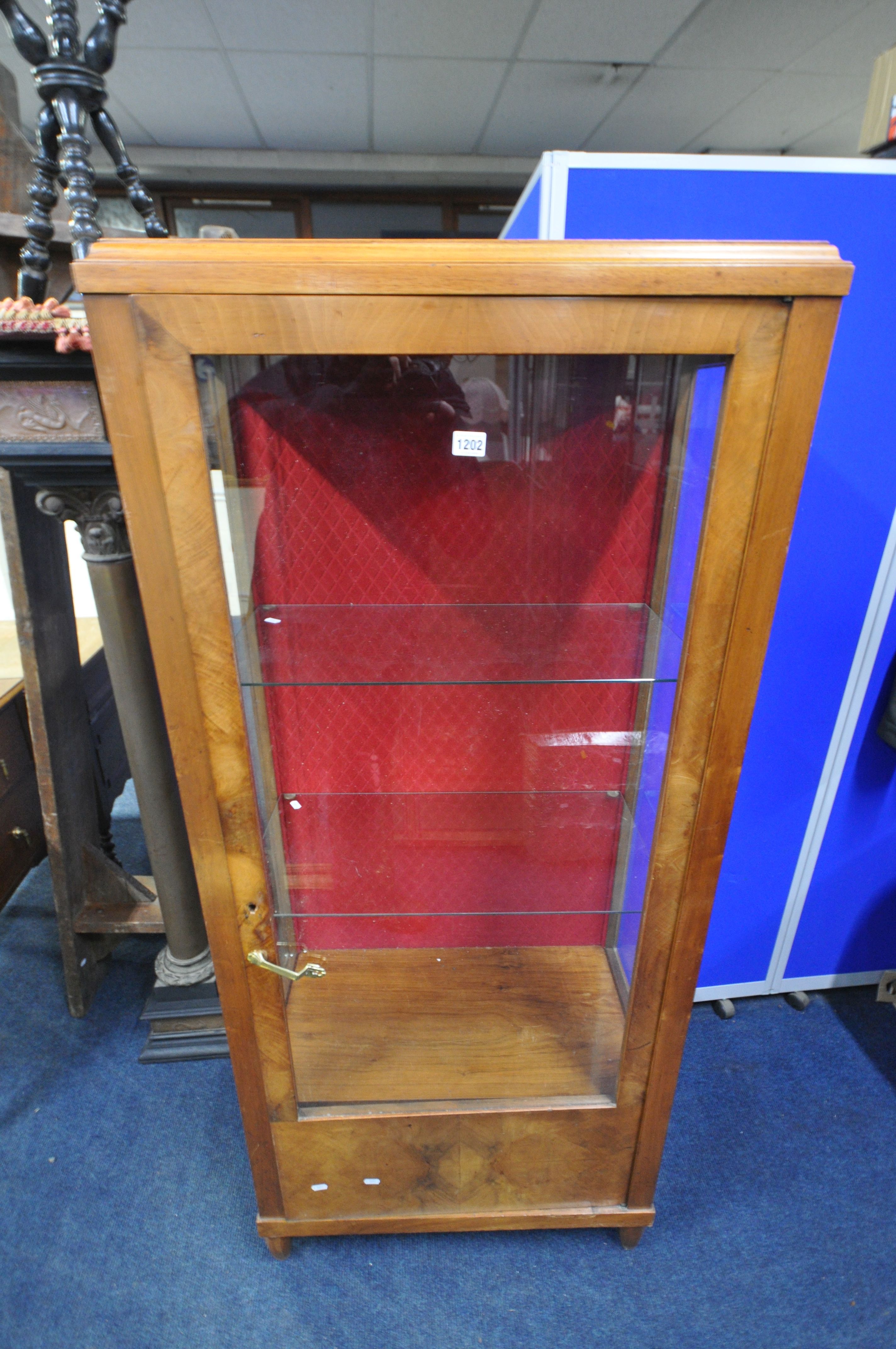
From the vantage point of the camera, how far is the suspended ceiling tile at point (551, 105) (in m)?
3.00

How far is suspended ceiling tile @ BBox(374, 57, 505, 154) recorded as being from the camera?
2930 millimetres

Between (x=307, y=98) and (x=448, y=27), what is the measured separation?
0.93 metres

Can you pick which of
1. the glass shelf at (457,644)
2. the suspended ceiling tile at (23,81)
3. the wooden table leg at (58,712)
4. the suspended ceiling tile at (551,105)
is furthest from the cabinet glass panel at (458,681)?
the suspended ceiling tile at (551,105)

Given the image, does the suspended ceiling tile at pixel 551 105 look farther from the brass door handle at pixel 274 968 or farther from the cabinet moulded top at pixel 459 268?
the brass door handle at pixel 274 968

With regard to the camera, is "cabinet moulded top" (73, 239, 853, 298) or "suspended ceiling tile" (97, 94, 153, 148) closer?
"cabinet moulded top" (73, 239, 853, 298)

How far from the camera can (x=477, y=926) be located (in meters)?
1.20

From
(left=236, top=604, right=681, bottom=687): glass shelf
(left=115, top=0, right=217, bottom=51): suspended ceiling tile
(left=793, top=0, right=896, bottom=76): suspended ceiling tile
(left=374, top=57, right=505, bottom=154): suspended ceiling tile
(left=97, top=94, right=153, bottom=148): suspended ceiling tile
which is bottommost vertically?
(left=236, top=604, right=681, bottom=687): glass shelf

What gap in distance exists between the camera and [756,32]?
268cm

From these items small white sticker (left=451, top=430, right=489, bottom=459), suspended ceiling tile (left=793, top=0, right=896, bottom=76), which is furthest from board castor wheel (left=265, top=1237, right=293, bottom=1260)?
suspended ceiling tile (left=793, top=0, right=896, bottom=76)

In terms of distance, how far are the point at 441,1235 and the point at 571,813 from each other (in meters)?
0.76

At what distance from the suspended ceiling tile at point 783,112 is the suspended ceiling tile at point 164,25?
8.13 ft

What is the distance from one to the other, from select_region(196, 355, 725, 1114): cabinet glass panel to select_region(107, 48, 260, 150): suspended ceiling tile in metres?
3.11

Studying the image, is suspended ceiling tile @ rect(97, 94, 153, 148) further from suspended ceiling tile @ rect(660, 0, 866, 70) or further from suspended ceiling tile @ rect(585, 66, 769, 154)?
suspended ceiling tile @ rect(660, 0, 866, 70)

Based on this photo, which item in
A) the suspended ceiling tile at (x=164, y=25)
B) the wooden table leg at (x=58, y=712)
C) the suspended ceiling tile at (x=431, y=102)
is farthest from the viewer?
the suspended ceiling tile at (x=431, y=102)
